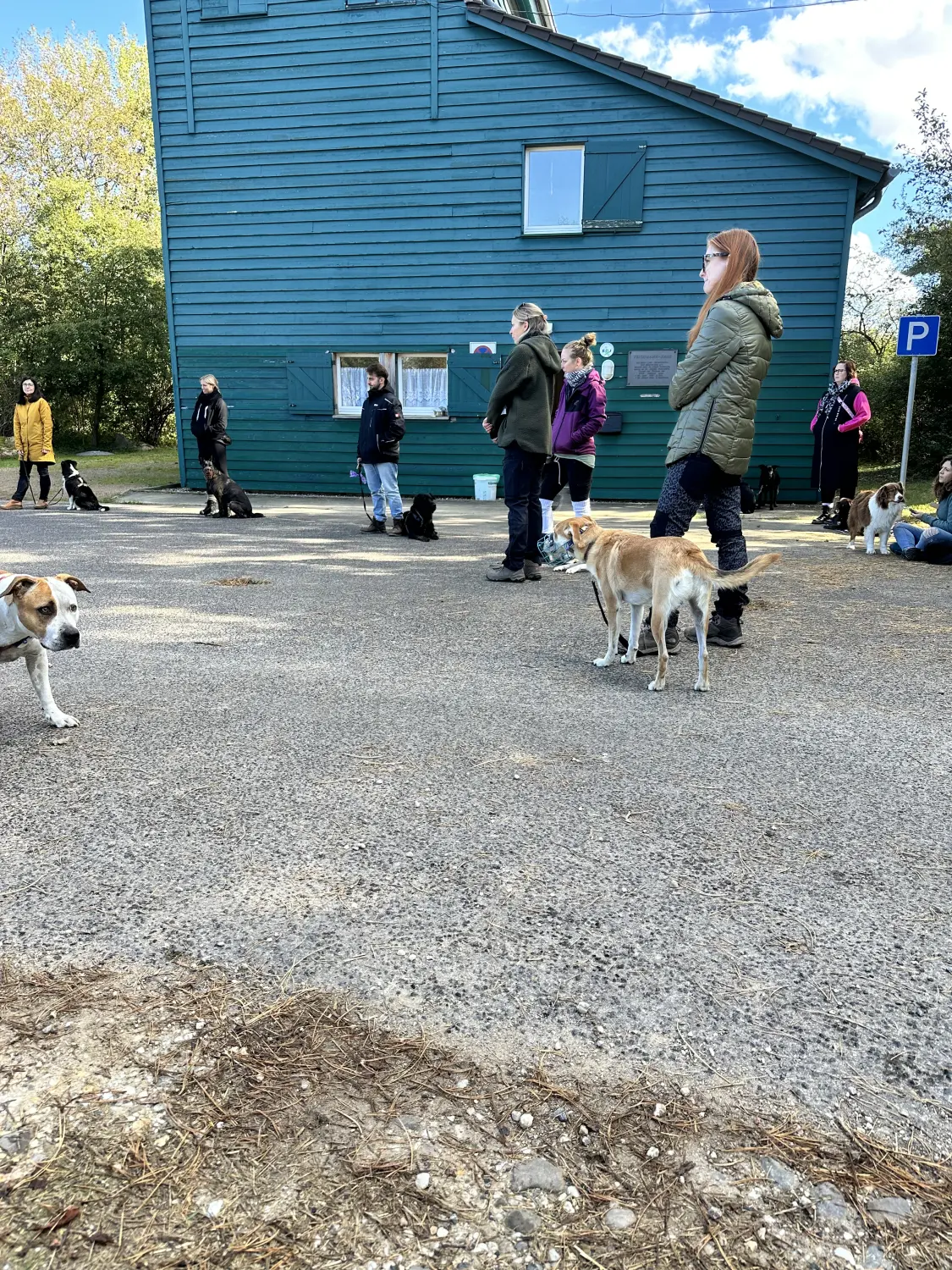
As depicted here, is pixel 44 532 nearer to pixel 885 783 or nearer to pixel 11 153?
pixel 885 783

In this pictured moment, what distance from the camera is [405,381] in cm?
1394

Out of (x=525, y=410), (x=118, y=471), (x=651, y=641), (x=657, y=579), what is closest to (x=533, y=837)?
(x=657, y=579)

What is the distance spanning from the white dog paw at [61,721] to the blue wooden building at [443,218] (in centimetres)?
1069

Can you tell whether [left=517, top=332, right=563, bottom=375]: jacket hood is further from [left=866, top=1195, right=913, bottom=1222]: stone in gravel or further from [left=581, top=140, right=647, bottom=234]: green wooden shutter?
[left=581, top=140, right=647, bottom=234]: green wooden shutter

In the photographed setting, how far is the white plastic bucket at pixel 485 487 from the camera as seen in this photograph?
1351 centimetres

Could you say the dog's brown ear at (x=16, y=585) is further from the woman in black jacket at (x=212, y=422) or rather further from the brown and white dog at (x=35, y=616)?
the woman in black jacket at (x=212, y=422)

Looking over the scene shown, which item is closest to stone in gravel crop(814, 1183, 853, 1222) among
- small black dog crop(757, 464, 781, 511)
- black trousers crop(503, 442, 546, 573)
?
black trousers crop(503, 442, 546, 573)

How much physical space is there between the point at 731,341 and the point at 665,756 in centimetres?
236

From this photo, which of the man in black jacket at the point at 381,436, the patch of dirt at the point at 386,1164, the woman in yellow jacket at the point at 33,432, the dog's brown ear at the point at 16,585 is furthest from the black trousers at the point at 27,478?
the patch of dirt at the point at 386,1164

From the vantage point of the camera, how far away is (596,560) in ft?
15.6

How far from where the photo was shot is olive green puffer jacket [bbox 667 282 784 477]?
14.7 feet

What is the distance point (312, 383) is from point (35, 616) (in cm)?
1139

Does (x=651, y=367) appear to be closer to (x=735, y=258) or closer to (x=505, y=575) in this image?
(x=505, y=575)

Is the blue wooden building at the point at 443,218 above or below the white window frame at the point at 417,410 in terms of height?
above
